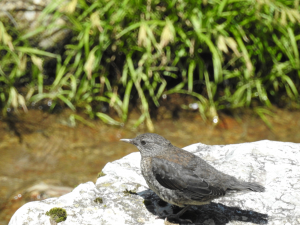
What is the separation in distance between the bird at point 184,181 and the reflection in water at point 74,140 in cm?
242

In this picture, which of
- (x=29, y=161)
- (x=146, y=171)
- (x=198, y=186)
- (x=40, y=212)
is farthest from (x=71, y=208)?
(x=29, y=161)

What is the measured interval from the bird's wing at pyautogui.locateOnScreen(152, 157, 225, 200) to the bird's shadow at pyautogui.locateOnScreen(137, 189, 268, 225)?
253 mm

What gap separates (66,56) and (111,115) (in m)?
1.47

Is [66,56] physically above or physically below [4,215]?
above

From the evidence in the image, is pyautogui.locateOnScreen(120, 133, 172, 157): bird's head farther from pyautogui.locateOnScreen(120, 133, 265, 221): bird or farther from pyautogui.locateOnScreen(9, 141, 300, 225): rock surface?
pyautogui.locateOnScreen(9, 141, 300, 225): rock surface

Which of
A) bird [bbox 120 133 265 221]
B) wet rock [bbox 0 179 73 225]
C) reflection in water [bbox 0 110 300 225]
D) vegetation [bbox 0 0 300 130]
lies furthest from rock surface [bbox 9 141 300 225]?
vegetation [bbox 0 0 300 130]

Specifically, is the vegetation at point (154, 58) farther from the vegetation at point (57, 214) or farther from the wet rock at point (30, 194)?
the vegetation at point (57, 214)

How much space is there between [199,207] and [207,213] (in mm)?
143

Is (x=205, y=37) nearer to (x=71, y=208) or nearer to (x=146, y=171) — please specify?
(x=146, y=171)

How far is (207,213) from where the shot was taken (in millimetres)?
3354

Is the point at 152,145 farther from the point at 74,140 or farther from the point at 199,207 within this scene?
the point at 74,140

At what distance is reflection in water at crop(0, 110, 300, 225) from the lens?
555 centimetres

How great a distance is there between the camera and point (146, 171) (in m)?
3.33

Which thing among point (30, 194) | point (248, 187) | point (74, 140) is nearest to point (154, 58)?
point (74, 140)
